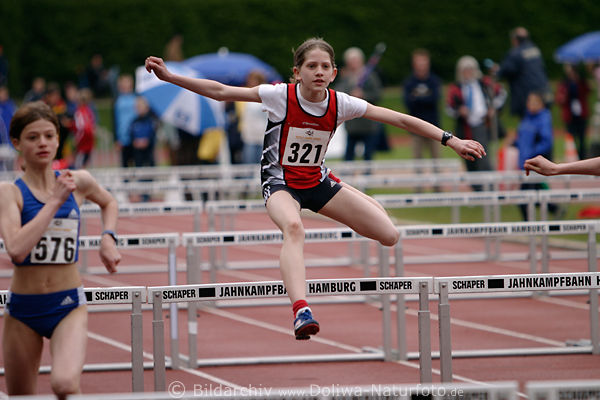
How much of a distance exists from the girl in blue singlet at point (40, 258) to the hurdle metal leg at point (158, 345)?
69cm

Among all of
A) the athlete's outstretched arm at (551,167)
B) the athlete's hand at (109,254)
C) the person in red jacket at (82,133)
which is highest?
the person in red jacket at (82,133)

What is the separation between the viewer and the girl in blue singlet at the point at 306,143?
5.57 metres

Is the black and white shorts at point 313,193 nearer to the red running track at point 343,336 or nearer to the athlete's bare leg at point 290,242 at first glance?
the athlete's bare leg at point 290,242

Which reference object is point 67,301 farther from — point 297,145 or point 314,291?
point 297,145

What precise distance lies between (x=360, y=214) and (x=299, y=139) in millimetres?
602

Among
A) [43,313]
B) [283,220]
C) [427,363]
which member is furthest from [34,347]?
[427,363]

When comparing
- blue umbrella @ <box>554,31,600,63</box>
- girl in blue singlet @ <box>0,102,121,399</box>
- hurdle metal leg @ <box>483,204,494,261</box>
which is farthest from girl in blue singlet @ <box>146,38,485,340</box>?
blue umbrella @ <box>554,31,600,63</box>

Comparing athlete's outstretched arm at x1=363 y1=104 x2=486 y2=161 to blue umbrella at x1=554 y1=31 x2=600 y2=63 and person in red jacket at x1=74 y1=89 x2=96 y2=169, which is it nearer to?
person in red jacket at x1=74 y1=89 x2=96 y2=169

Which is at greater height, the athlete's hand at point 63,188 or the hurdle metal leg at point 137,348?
the athlete's hand at point 63,188

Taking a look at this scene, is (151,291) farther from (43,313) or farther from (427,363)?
(427,363)

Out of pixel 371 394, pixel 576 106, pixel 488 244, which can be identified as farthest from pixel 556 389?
pixel 576 106

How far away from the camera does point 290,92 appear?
580 centimetres

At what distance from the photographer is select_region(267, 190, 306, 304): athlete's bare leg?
5.44 m

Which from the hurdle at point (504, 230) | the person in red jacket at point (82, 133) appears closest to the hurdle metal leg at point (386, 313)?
the hurdle at point (504, 230)
